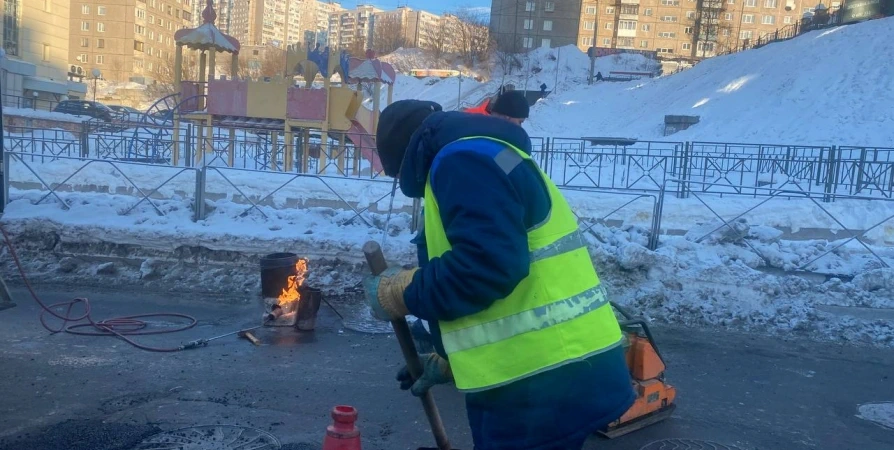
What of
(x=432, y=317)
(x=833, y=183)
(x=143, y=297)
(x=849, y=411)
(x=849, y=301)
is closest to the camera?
(x=432, y=317)

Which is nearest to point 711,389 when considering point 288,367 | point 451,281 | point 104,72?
point 288,367

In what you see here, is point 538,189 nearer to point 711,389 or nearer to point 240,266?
point 711,389

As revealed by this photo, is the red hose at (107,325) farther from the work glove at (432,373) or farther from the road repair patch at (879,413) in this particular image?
the road repair patch at (879,413)

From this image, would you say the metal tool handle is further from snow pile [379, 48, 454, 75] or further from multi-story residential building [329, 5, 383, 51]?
multi-story residential building [329, 5, 383, 51]

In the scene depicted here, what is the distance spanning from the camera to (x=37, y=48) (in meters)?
53.6

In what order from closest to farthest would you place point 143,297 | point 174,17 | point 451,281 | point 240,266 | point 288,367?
point 451,281 → point 288,367 → point 143,297 → point 240,266 → point 174,17

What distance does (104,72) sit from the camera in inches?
3484

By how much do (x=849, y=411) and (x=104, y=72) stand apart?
311ft

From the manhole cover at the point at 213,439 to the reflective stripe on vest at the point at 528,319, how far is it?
2704 millimetres

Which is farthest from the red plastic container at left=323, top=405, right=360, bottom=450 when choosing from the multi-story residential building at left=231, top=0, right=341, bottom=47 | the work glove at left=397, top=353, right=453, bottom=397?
Result: the multi-story residential building at left=231, top=0, right=341, bottom=47

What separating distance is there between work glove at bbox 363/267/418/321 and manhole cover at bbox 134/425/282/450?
97.2 inches

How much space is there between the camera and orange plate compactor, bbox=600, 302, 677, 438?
474 cm

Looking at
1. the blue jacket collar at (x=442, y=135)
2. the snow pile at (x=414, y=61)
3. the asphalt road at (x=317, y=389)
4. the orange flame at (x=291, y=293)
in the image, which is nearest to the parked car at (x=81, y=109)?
the snow pile at (x=414, y=61)

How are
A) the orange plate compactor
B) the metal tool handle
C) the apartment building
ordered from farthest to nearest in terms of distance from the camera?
the apartment building, the orange plate compactor, the metal tool handle
